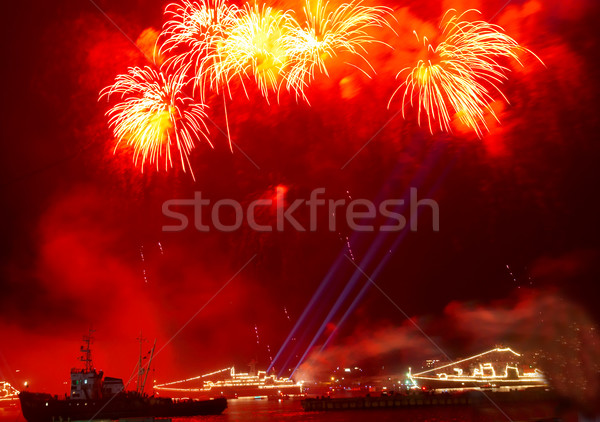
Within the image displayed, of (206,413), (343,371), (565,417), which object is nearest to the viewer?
(565,417)

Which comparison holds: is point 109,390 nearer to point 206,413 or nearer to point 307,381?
point 206,413

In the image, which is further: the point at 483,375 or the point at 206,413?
the point at 483,375

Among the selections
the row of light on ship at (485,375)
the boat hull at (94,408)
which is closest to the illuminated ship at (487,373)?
the row of light on ship at (485,375)

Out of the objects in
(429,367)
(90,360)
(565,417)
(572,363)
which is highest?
(429,367)

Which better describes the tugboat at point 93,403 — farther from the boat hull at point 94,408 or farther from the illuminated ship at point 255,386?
the illuminated ship at point 255,386

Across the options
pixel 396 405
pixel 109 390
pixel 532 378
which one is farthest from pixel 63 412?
pixel 532 378

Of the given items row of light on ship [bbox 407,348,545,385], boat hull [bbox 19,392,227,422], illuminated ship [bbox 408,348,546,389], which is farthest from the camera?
illuminated ship [bbox 408,348,546,389]

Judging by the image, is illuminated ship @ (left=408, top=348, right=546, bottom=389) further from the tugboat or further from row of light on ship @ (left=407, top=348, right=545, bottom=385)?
the tugboat

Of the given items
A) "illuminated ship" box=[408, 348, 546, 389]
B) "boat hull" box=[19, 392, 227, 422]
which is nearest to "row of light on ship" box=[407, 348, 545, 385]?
"illuminated ship" box=[408, 348, 546, 389]
